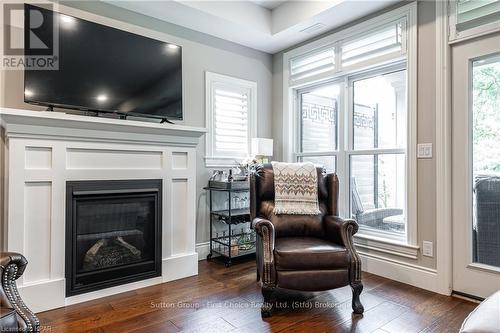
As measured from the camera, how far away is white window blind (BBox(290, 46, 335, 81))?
3.47 meters

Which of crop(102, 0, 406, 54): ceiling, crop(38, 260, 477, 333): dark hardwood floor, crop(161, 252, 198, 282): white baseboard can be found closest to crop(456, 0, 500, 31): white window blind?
crop(102, 0, 406, 54): ceiling

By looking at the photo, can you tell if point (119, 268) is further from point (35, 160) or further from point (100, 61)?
point (100, 61)

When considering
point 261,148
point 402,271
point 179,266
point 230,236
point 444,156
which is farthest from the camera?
point 261,148

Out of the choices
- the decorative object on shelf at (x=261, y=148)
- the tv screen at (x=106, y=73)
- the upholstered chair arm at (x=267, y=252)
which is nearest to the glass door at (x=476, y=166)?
the upholstered chair arm at (x=267, y=252)

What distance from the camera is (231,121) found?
374 centimetres

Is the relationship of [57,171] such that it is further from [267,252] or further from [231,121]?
[231,121]

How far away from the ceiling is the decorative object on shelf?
127cm

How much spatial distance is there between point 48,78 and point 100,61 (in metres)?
0.43

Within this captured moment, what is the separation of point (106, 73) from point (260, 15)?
1868mm

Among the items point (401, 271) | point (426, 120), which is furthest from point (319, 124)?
point (401, 271)

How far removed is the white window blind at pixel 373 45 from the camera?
285 centimetres

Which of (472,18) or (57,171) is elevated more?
(472,18)

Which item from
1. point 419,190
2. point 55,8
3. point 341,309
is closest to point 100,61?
point 55,8

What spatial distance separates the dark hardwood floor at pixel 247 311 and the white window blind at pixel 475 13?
220 centimetres
